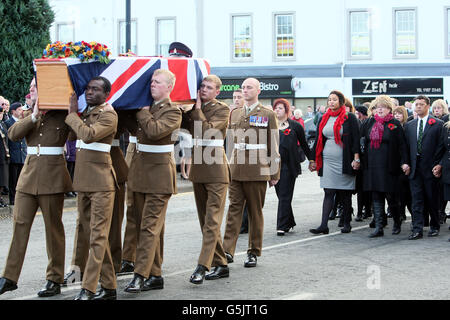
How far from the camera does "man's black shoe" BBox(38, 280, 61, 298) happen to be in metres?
6.97

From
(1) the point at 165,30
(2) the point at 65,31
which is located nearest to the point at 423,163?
(1) the point at 165,30

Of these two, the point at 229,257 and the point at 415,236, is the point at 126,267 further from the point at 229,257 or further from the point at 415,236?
the point at 415,236

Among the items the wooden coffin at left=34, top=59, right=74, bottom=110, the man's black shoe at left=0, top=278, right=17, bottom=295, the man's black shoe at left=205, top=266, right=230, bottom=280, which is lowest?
the man's black shoe at left=205, top=266, right=230, bottom=280

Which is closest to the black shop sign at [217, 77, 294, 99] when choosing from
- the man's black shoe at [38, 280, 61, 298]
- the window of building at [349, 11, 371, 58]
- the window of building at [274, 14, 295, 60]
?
the window of building at [274, 14, 295, 60]

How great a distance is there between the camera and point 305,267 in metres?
8.41

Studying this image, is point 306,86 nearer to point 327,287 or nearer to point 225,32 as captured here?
point 225,32

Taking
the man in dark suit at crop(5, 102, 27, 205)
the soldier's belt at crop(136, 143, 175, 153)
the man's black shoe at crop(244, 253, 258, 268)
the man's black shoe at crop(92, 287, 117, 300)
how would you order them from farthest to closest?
1. the man in dark suit at crop(5, 102, 27, 205)
2. the man's black shoe at crop(244, 253, 258, 268)
3. the soldier's belt at crop(136, 143, 175, 153)
4. the man's black shoe at crop(92, 287, 117, 300)

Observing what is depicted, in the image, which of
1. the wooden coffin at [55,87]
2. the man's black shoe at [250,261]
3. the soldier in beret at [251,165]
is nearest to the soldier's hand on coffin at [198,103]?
the soldier in beret at [251,165]

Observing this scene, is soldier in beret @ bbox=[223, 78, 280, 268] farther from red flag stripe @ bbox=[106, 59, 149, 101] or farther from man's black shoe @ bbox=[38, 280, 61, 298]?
man's black shoe @ bbox=[38, 280, 61, 298]

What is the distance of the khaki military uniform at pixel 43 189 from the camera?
6.93m

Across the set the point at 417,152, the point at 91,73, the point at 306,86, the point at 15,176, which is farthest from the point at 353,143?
the point at 306,86

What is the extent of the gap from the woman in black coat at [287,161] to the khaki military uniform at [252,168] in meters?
2.40

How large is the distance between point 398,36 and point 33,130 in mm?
30009

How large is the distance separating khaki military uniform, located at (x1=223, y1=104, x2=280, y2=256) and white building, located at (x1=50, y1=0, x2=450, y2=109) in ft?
89.6
